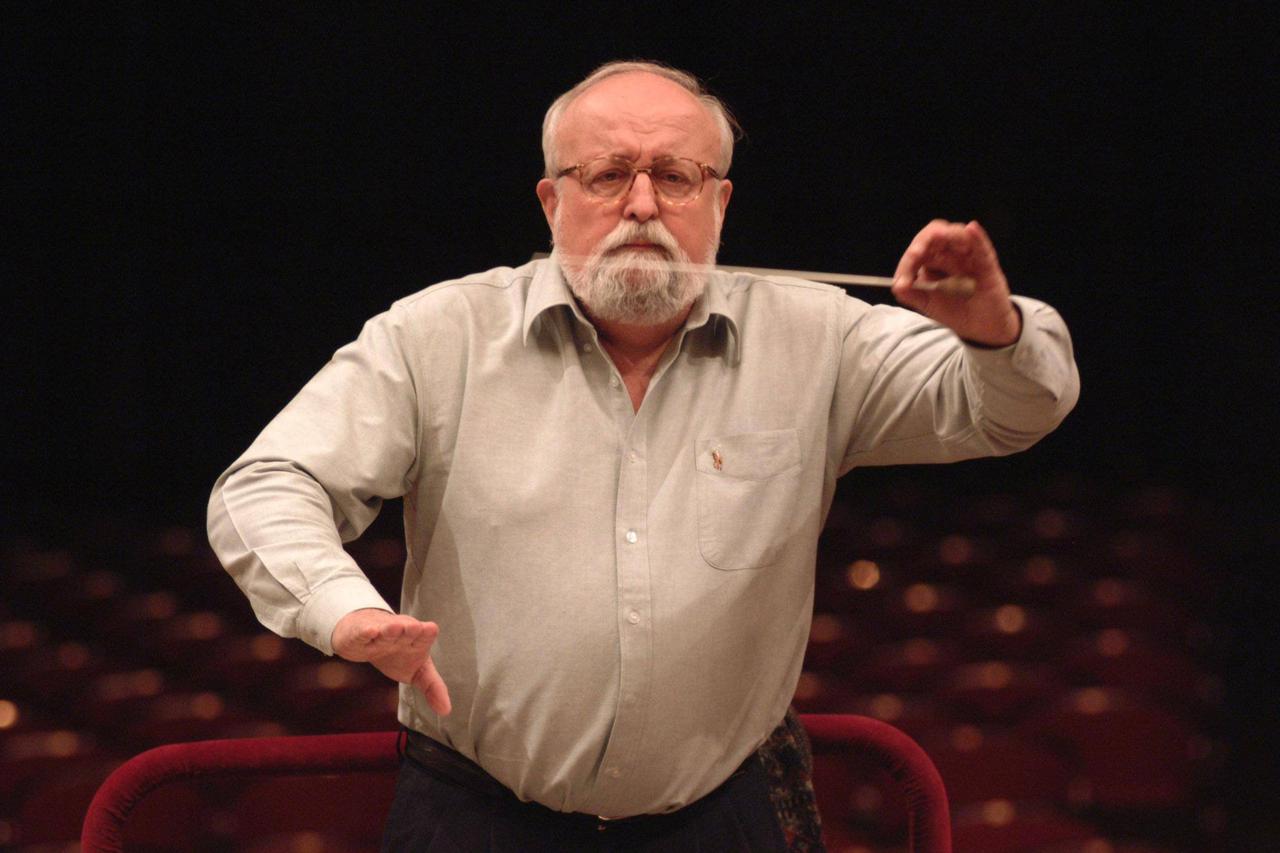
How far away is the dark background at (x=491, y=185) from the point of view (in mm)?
1995

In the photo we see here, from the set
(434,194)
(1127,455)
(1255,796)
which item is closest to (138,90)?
(434,194)

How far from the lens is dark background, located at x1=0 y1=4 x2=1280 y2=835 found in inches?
78.5

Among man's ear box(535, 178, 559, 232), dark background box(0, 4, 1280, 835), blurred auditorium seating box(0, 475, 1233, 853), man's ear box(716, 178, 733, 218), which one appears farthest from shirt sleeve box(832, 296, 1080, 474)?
dark background box(0, 4, 1280, 835)

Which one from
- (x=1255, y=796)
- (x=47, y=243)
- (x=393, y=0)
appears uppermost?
(x=393, y=0)

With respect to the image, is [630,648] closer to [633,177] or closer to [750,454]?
[750,454]

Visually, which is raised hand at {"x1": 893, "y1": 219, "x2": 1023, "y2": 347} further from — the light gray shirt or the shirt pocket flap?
the shirt pocket flap

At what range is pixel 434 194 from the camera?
207cm

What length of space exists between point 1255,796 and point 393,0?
172 cm

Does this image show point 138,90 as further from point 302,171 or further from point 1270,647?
point 1270,647

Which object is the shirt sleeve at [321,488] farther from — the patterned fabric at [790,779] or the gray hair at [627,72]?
the patterned fabric at [790,779]

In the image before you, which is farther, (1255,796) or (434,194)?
(434,194)

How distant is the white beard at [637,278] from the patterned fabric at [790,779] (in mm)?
289

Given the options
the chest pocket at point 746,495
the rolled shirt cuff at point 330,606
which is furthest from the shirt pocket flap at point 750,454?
the rolled shirt cuff at point 330,606

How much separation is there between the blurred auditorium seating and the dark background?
126mm
